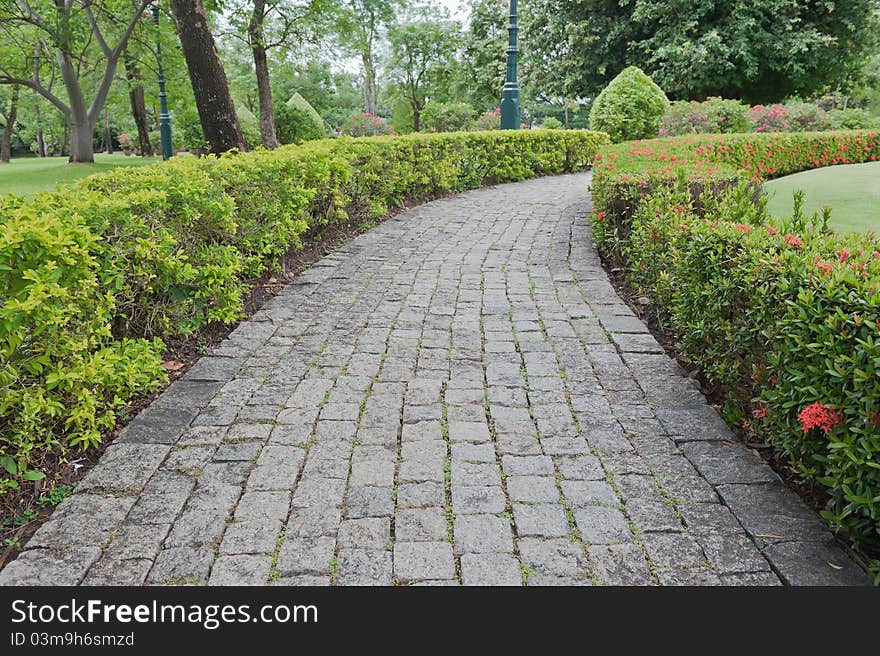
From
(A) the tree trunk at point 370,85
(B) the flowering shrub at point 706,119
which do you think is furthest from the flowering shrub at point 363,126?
(A) the tree trunk at point 370,85

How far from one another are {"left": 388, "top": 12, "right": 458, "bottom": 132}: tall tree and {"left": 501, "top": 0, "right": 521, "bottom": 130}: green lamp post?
16698 millimetres

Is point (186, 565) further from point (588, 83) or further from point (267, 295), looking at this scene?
point (588, 83)

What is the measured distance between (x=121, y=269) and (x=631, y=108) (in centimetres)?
1593

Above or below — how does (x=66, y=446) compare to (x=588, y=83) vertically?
below

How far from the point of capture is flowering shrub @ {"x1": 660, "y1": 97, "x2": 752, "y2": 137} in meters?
17.8

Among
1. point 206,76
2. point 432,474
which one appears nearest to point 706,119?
point 206,76

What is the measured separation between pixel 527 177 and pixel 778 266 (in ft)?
39.0

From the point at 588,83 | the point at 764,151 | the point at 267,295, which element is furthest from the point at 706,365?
the point at 588,83

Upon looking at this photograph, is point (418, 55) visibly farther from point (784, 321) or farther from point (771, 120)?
point (784, 321)

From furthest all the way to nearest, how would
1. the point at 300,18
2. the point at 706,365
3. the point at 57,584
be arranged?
the point at 300,18
the point at 706,365
the point at 57,584

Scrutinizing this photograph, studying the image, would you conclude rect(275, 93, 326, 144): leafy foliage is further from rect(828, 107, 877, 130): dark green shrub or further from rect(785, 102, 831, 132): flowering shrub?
rect(828, 107, 877, 130): dark green shrub

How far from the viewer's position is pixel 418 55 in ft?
109

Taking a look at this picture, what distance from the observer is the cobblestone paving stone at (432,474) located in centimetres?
277

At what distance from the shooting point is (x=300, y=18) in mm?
18828
